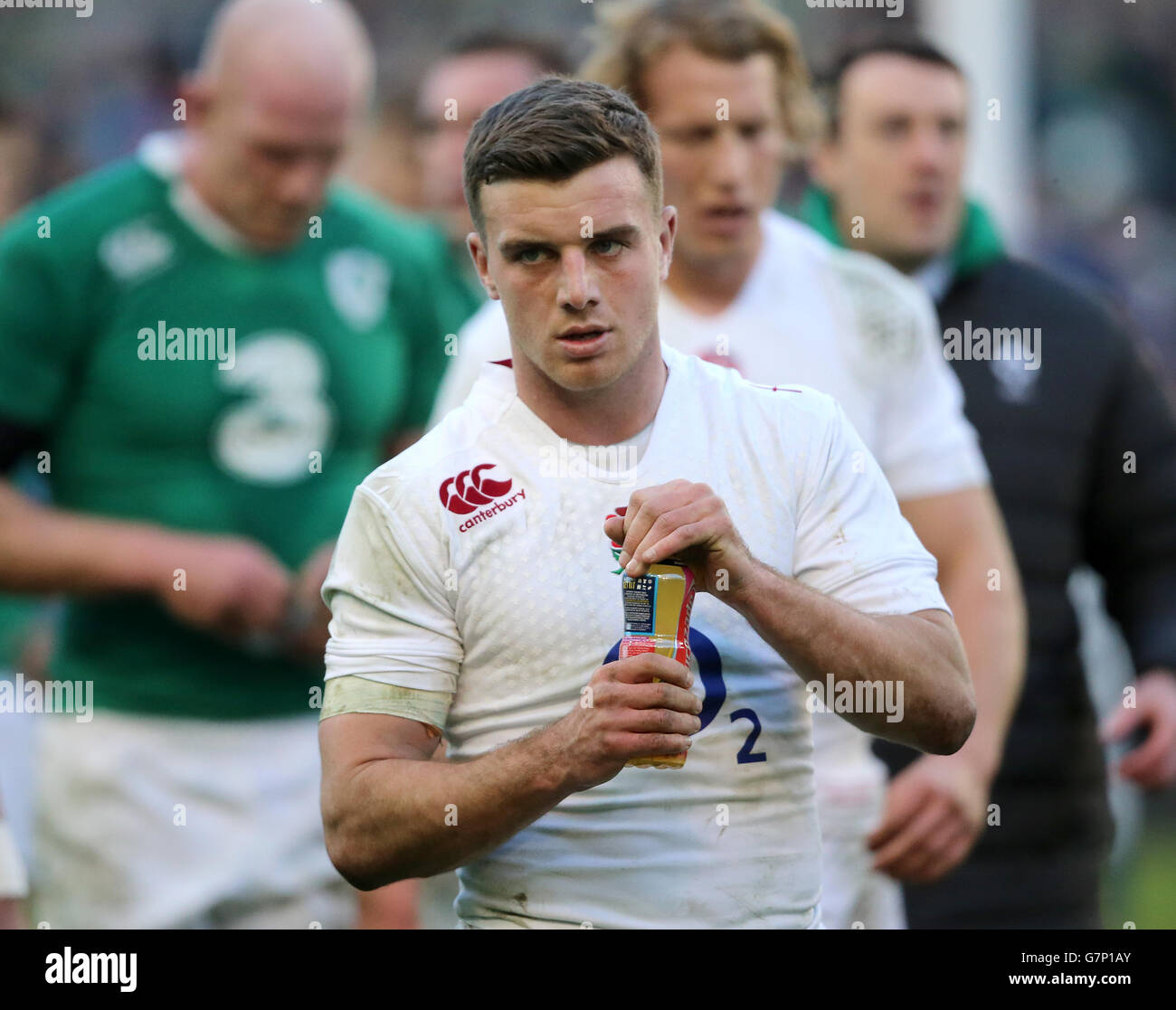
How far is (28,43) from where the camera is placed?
30.8 feet

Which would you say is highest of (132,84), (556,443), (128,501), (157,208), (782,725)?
(132,84)

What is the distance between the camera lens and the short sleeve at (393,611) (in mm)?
2553

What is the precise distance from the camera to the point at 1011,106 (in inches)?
370

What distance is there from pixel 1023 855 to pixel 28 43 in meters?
6.95

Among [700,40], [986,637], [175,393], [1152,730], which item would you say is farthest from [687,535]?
[175,393]

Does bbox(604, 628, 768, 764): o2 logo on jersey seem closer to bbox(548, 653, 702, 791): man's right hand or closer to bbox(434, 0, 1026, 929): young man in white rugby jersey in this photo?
bbox(548, 653, 702, 791): man's right hand

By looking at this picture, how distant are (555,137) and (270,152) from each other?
249 cm

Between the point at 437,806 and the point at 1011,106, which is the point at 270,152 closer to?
the point at 437,806

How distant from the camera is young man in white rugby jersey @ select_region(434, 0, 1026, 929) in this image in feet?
13.0

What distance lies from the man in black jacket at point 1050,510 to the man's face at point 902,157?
11mm

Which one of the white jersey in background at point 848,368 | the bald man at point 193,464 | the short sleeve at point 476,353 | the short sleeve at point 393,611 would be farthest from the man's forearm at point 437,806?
the bald man at point 193,464

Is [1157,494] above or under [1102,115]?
under

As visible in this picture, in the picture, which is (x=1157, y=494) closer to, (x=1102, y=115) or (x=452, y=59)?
(x=452, y=59)
